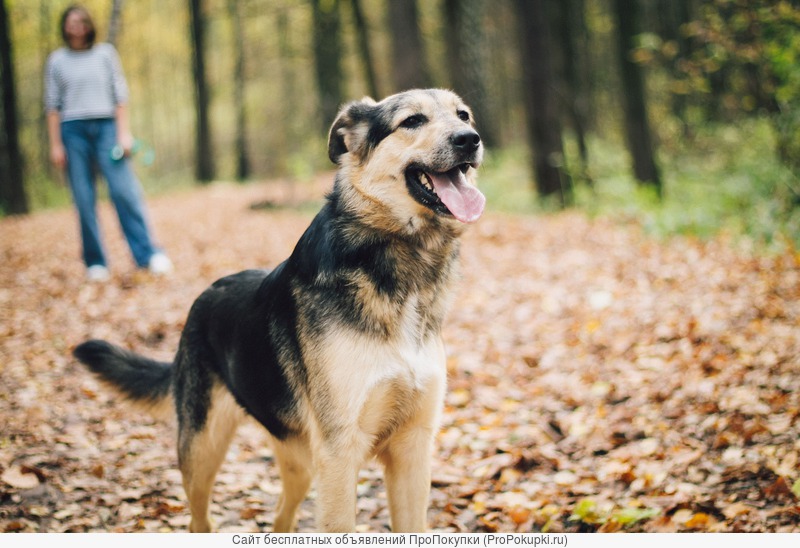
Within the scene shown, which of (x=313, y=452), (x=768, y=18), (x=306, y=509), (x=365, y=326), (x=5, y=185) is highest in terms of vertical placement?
(x=768, y=18)

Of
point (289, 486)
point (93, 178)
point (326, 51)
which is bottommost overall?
point (289, 486)

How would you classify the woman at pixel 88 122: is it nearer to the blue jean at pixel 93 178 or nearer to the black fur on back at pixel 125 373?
the blue jean at pixel 93 178

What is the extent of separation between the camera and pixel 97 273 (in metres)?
A: 6.84

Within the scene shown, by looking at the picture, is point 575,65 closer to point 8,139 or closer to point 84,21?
point 8,139

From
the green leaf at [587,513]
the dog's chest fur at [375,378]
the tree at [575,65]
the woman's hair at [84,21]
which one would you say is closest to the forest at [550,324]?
the green leaf at [587,513]

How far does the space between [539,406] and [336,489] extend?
7.98 ft

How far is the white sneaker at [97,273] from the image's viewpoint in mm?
6840

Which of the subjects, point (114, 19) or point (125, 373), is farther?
point (114, 19)

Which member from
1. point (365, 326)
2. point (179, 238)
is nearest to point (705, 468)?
point (365, 326)

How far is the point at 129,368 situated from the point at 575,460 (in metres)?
2.66

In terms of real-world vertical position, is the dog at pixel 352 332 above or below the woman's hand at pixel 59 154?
below

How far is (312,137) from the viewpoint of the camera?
22.6 meters

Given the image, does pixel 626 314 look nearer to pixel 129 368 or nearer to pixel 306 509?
pixel 306 509

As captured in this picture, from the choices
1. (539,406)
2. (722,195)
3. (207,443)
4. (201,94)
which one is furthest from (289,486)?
(201,94)
